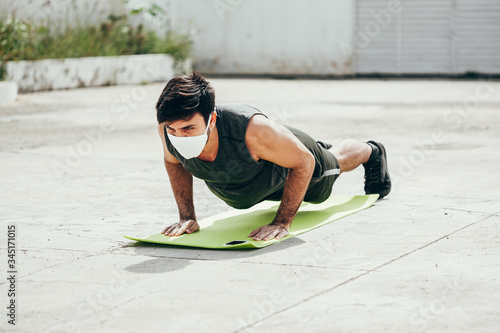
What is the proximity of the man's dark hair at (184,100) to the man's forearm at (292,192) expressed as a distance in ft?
1.91

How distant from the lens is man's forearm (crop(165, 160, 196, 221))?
407 centimetres

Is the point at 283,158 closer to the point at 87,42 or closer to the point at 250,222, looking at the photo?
the point at 250,222

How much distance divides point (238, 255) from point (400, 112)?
6.50 meters

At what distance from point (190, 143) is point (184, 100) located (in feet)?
0.80

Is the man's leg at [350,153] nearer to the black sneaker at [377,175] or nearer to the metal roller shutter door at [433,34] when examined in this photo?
the black sneaker at [377,175]

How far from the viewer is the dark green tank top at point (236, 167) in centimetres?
382

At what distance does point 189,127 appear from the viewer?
3.64m

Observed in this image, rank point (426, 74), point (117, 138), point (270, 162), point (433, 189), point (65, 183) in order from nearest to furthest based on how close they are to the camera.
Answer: point (270, 162) → point (433, 189) → point (65, 183) → point (117, 138) → point (426, 74)

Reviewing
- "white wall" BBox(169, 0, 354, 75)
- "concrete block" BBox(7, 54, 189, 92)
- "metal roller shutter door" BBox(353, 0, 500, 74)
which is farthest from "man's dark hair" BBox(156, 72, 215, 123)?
"metal roller shutter door" BBox(353, 0, 500, 74)

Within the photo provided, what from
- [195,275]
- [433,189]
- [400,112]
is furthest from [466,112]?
[195,275]

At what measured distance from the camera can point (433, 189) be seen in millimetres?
5090

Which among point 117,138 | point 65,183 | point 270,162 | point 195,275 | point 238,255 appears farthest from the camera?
point 117,138

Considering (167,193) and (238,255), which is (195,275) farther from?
(167,193)

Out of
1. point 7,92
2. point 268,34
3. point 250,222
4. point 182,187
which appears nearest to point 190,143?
point 182,187
